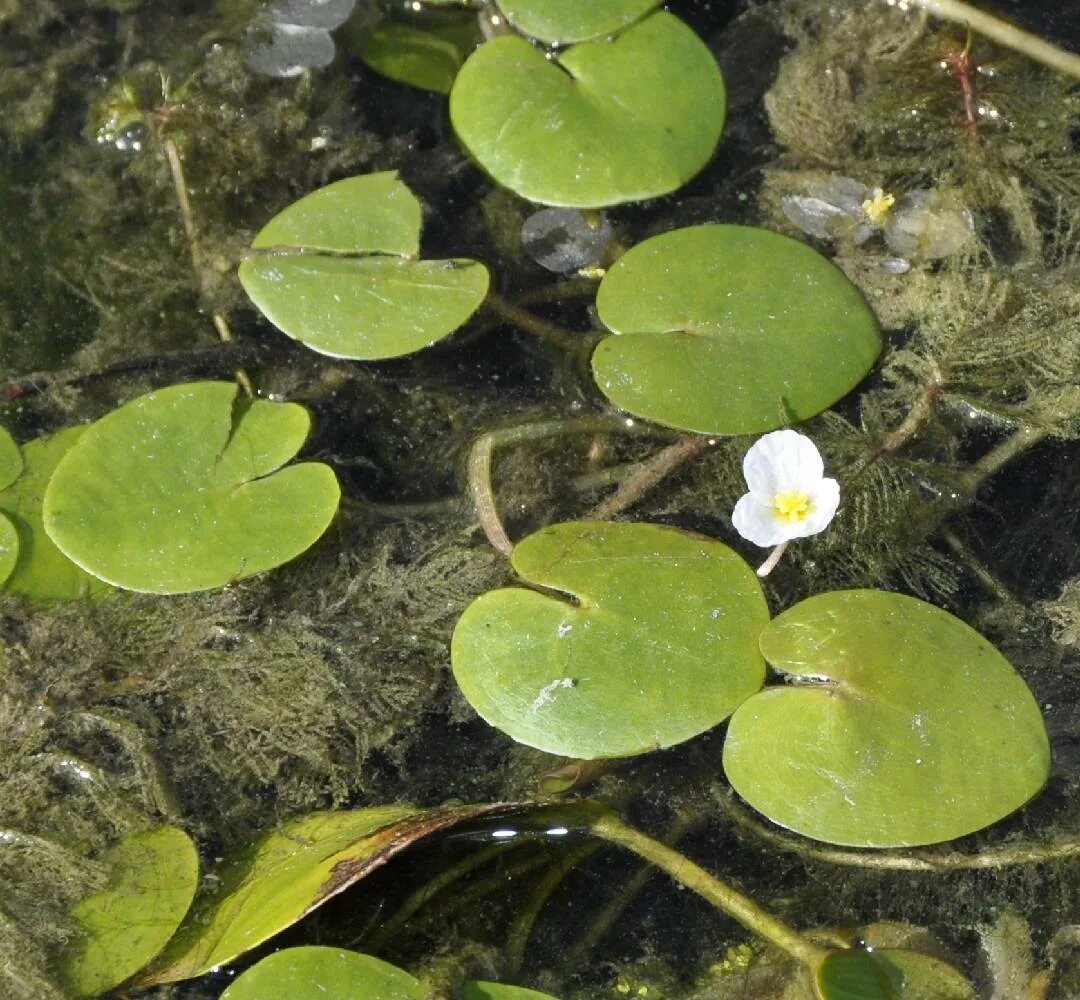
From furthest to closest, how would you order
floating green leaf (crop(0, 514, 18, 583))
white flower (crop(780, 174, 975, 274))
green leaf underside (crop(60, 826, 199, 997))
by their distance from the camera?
white flower (crop(780, 174, 975, 274)), floating green leaf (crop(0, 514, 18, 583)), green leaf underside (crop(60, 826, 199, 997))

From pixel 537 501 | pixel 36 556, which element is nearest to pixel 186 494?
pixel 36 556

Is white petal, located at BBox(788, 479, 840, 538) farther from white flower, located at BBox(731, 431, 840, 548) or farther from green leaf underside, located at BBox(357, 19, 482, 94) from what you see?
green leaf underside, located at BBox(357, 19, 482, 94)

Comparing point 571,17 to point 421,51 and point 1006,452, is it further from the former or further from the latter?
point 1006,452

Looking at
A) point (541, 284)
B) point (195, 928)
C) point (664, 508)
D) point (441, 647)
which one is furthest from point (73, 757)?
point (541, 284)

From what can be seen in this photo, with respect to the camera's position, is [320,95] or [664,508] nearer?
[664,508]

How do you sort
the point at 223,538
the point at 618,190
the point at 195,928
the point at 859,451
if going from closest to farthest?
1. the point at 195,928
2. the point at 223,538
3. the point at 859,451
4. the point at 618,190

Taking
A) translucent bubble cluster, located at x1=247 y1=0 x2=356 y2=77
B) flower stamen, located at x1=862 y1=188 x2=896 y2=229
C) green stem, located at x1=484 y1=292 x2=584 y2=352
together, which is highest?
flower stamen, located at x1=862 y1=188 x2=896 y2=229

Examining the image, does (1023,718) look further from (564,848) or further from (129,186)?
(129,186)

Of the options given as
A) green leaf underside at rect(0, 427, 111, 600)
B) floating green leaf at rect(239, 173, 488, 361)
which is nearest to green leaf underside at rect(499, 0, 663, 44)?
floating green leaf at rect(239, 173, 488, 361)
